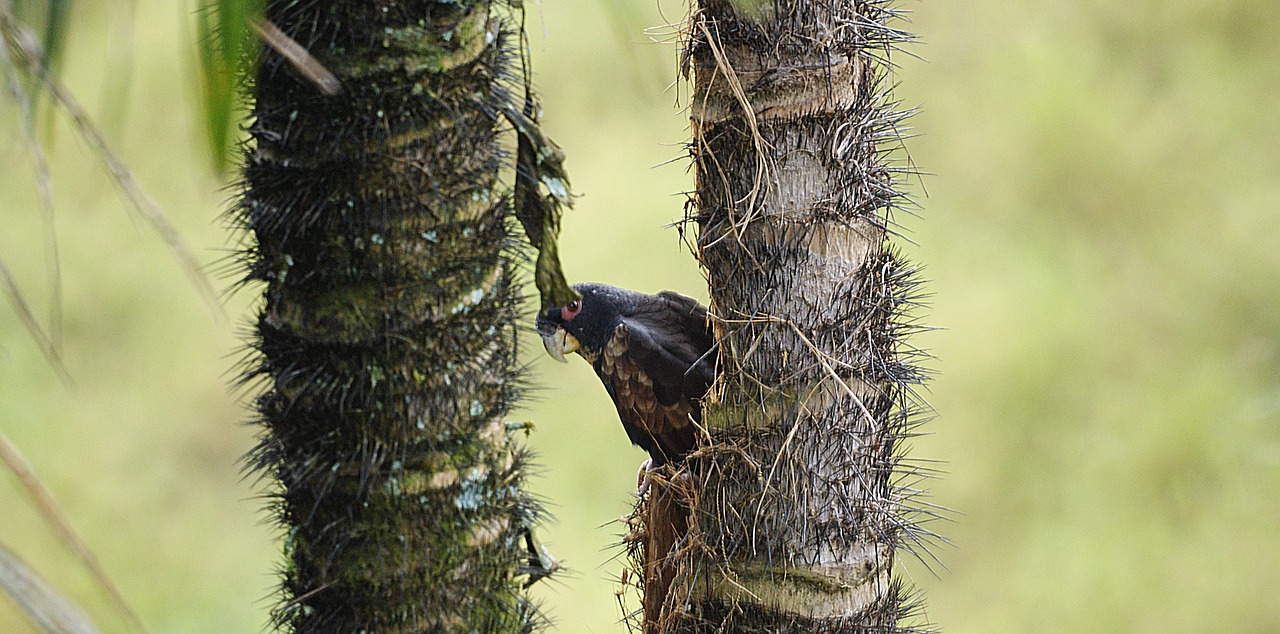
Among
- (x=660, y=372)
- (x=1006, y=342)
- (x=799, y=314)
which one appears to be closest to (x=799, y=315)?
(x=799, y=314)

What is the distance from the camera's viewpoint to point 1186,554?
9.25 feet

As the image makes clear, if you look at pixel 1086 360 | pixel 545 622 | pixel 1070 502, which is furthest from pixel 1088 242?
pixel 545 622

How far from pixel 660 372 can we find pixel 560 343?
23 cm

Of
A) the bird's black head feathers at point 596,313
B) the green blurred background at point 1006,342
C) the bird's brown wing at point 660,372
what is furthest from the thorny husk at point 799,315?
the green blurred background at point 1006,342

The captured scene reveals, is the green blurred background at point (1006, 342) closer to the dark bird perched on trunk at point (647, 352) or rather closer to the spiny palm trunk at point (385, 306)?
the dark bird perched on trunk at point (647, 352)

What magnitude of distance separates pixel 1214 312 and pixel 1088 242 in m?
0.42

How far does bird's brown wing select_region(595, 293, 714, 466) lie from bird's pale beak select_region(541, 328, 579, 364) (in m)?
0.06

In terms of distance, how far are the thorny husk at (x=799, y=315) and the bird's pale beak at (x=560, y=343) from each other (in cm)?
35

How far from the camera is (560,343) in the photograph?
4.51 feet

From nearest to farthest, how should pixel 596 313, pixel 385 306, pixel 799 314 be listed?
pixel 799 314 → pixel 385 306 → pixel 596 313

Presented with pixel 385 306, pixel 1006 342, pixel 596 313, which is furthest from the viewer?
pixel 1006 342

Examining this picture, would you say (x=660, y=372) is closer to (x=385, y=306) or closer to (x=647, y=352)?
(x=647, y=352)

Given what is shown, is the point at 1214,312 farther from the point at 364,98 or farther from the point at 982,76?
the point at 364,98

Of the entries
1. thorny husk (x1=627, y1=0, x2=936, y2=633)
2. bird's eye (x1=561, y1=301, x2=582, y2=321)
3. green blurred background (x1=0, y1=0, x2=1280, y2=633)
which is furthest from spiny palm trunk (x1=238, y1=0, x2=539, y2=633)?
green blurred background (x1=0, y1=0, x2=1280, y2=633)
